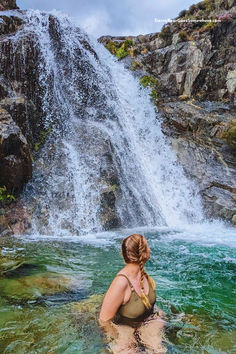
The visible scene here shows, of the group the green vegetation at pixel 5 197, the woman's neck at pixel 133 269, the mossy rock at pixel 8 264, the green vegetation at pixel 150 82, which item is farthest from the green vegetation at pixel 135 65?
the woman's neck at pixel 133 269

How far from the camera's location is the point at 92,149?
1379 cm

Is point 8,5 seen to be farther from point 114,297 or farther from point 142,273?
point 114,297

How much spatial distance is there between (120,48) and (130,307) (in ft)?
81.5

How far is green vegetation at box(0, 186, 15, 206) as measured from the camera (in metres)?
10.8

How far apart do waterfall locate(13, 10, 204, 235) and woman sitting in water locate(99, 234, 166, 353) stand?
758cm

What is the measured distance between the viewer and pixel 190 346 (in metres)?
3.52

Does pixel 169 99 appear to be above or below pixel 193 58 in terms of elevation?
below

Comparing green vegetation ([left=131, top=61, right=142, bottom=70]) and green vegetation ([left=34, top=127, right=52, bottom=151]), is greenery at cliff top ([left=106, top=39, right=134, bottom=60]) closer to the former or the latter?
green vegetation ([left=131, top=61, right=142, bottom=70])

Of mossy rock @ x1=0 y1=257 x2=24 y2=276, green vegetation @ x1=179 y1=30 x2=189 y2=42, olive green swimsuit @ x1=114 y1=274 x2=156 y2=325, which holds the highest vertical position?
green vegetation @ x1=179 y1=30 x2=189 y2=42

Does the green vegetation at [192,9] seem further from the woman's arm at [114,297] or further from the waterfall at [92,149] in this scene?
the woman's arm at [114,297]

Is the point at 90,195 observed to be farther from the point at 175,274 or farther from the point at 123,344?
the point at 123,344

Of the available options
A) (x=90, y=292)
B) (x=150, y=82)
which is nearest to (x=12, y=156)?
(x=90, y=292)

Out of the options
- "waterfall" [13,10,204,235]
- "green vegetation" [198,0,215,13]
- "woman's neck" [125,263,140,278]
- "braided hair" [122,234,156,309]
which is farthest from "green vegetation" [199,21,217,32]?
"woman's neck" [125,263,140,278]

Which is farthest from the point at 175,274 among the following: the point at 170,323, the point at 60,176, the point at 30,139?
the point at 30,139
